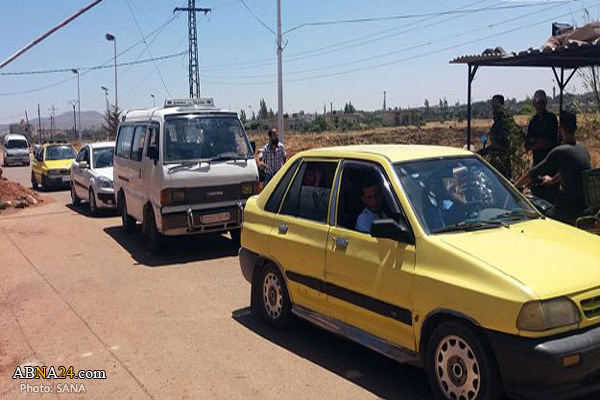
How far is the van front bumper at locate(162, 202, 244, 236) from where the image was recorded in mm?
9477

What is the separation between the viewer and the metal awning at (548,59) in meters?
8.85

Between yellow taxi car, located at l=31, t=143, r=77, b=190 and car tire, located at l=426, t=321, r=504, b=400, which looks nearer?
car tire, located at l=426, t=321, r=504, b=400

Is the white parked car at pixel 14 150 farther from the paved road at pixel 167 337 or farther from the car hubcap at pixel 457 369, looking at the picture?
the car hubcap at pixel 457 369

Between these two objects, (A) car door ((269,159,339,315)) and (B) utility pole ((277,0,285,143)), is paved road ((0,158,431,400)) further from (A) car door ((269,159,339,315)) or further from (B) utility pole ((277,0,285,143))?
(B) utility pole ((277,0,285,143))

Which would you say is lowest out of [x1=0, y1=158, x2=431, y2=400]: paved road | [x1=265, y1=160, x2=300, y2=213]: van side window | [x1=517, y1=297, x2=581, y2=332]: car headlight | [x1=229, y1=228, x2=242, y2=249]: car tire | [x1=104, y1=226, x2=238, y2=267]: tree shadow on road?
[x1=0, y1=158, x2=431, y2=400]: paved road

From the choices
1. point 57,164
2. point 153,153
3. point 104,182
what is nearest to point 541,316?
point 153,153

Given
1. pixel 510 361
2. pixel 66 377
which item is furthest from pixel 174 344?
pixel 510 361

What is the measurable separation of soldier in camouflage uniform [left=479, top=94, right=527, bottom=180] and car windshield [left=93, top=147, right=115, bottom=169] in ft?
32.4

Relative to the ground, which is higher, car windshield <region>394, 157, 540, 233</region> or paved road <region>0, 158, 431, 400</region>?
car windshield <region>394, 157, 540, 233</region>

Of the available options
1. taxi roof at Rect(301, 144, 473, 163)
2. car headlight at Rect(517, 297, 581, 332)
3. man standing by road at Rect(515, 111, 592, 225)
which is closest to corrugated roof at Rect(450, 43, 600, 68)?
man standing by road at Rect(515, 111, 592, 225)

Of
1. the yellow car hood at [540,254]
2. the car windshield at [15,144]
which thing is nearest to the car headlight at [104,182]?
the yellow car hood at [540,254]

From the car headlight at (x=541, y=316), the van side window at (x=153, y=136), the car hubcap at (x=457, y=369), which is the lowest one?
the car hubcap at (x=457, y=369)

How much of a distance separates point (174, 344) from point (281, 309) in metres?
1.08

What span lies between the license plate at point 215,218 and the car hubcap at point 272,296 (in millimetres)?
3599
